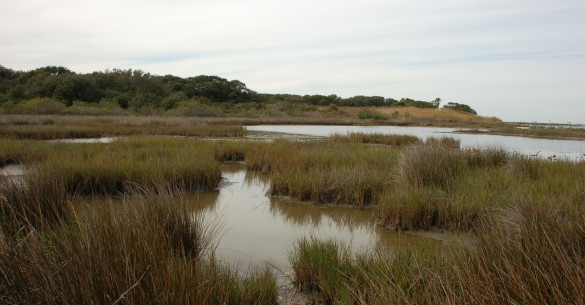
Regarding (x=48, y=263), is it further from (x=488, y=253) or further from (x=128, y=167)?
(x=128, y=167)

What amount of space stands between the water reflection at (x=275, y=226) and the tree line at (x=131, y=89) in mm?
33972

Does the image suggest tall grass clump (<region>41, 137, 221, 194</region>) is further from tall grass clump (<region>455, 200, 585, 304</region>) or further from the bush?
the bush

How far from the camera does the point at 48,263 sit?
5.58 feet

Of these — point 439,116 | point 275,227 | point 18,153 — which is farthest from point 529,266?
point 439,116

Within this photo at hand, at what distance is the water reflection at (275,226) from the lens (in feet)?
11.0

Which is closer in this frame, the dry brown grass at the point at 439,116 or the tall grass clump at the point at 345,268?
the tall grass clump at the point at 345,268

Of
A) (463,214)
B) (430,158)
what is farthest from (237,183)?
(463,214)

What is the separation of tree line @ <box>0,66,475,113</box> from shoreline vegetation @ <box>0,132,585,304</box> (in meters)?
34.0

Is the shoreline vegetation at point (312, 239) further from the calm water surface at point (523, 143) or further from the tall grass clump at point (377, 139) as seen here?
the tall grass clump at point (377, 139)

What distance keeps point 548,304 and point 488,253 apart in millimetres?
519

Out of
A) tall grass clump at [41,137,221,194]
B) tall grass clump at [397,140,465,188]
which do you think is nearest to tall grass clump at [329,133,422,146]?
tall grass clump at [397,140,465,188]

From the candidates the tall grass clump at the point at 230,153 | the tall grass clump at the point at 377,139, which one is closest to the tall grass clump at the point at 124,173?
the tall grass clump at the point at 230,153

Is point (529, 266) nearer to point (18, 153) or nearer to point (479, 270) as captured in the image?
point (479, 270)

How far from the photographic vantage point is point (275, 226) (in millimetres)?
4285
